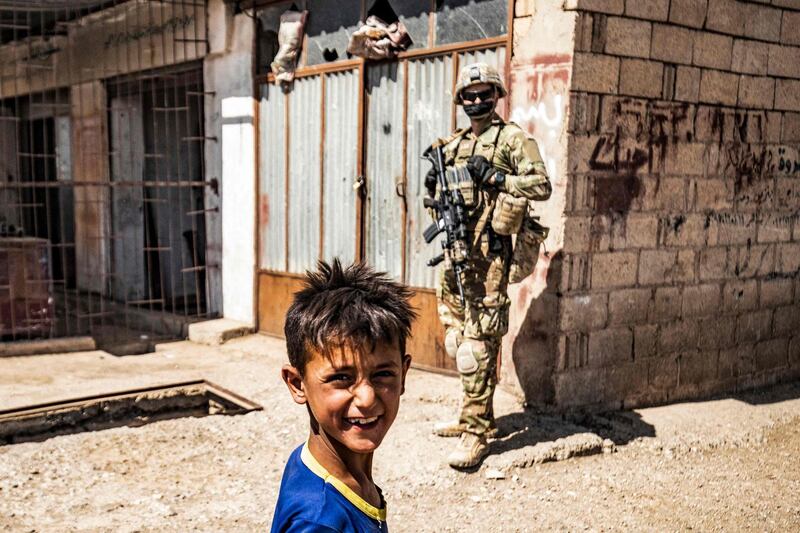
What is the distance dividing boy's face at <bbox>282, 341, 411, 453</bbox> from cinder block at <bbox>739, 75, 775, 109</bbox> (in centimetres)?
507

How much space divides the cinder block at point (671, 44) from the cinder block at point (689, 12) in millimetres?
53

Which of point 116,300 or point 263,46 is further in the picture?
point 116,300

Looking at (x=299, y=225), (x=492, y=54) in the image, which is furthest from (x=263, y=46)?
(x=492, y=54)

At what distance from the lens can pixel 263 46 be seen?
755 centimetres

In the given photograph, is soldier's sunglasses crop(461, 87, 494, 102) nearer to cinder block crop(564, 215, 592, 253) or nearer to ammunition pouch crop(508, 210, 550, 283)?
ammunition pouch crop(508, 210, 550, 283)

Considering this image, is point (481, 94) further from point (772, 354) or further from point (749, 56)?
point (772, 354)

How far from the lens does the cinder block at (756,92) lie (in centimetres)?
586

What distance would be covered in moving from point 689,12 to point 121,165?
6845 millimetres

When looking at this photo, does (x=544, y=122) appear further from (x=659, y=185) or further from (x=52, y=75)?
(x=52, y=75)

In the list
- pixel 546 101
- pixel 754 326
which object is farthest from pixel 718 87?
pixel 754 326

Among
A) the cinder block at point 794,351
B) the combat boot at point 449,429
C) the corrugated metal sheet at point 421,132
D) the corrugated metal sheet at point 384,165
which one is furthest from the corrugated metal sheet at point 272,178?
the cinder block at point 794,351

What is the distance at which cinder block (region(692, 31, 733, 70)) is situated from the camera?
5.54 meters

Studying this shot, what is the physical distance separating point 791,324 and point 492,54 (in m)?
3.34

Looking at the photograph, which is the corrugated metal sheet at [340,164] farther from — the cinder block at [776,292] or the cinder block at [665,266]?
the cinder block at [776,292]
